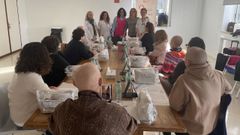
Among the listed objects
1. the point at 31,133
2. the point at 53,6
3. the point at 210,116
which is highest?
the point at 53,6

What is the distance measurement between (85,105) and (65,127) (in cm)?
15

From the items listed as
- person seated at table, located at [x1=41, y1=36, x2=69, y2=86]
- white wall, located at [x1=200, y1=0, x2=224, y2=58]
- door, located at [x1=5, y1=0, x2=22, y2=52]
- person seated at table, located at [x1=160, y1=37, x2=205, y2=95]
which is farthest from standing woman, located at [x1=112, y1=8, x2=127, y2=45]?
door, located at [x1=5, y1=0, x2=22, y2=52]

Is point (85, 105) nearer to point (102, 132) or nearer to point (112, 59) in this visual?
point (102, 132)

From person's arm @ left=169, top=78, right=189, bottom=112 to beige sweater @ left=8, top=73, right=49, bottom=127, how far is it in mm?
940

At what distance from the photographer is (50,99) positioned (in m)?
1.63

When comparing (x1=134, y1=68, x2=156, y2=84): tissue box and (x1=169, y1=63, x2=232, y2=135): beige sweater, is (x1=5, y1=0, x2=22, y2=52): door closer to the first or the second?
(x1=134, y1=68, x2=156, y2=84): tissue box

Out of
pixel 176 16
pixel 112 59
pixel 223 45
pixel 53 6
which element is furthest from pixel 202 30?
pixel 112 59

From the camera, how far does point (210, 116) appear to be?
187 centimetres

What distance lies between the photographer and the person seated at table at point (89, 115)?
109 cm

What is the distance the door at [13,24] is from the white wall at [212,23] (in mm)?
6115

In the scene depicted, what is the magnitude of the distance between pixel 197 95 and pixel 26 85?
→ 1.27 metres

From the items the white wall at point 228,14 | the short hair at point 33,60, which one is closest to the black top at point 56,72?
the short hair at point 33,60

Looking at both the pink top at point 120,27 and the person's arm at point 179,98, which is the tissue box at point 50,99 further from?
the pink top at point 120,27

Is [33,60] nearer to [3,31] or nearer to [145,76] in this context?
[145,76]
